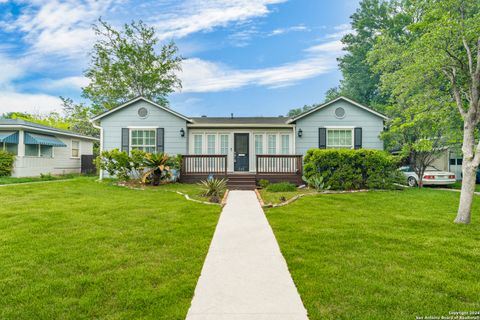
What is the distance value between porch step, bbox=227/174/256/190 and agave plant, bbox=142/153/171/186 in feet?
9.17

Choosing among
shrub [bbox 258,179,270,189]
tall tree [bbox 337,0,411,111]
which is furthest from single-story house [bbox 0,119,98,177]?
tall tree [bbox 337,0,411,111]

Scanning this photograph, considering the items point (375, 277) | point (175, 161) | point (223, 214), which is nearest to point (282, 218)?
point (223, 214)

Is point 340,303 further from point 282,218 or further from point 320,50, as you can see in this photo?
point 320,50

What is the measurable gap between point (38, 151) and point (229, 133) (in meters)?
11.9

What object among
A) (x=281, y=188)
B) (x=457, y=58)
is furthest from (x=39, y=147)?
(x=457, y=58)

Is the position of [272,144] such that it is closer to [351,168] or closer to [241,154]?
[241,154]

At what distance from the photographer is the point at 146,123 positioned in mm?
13023

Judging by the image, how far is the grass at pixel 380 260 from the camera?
2.52 m

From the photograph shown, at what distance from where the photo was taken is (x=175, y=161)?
466 inches

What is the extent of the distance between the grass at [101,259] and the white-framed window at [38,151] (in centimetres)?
1016

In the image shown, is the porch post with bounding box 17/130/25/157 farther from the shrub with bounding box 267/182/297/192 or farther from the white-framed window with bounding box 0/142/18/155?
the shrub with bounding box 267/182/297/192

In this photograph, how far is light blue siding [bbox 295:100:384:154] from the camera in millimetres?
12766

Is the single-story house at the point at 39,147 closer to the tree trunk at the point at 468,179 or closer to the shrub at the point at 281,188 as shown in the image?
the shrub at the point at 281,188

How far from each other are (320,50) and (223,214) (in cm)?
1668
